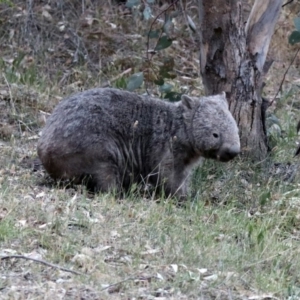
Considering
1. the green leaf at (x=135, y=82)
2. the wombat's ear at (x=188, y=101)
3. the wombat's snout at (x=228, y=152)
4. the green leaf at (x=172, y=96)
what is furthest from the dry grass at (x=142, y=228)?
the green leaf at (x=135, y=82)

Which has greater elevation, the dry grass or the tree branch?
the tree branch

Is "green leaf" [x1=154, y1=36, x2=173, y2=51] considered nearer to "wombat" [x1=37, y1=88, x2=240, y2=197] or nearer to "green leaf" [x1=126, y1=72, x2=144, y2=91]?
"green leaf" [x1=126, y1=72, x2=144, y2=91]

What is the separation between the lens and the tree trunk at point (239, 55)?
8.67 metres

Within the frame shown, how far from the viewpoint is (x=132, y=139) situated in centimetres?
794

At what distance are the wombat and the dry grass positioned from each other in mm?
246

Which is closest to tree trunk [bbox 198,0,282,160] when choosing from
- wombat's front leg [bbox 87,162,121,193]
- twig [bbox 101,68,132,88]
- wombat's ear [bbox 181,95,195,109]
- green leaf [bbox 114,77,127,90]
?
wombat's ear [bbox 181,95,195,109]


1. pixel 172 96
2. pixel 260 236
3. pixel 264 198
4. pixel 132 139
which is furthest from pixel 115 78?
pixel 260 236

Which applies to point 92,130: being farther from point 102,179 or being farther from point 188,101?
point 188,101

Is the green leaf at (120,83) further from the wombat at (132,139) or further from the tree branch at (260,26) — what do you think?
the wombat at (132,139)

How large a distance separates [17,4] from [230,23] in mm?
4868

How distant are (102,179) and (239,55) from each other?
2.03 metres

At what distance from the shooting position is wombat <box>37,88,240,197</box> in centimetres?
762

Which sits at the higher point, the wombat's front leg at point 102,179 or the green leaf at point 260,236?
the green leaf at point 260,236

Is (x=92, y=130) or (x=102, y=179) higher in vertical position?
(x=92, y=130)
